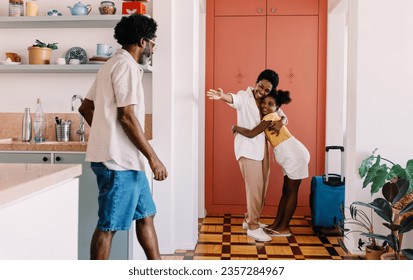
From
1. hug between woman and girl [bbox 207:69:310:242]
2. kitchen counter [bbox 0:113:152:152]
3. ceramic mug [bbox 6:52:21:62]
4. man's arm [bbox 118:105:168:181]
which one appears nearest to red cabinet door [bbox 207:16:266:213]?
hug between woman and girl [bbox 207:69:310:242]

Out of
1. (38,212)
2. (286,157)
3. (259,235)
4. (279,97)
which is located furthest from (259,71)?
(38,212)

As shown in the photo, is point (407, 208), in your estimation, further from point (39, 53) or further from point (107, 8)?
point (39, 53)

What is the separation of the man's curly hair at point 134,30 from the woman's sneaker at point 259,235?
201 centimetres

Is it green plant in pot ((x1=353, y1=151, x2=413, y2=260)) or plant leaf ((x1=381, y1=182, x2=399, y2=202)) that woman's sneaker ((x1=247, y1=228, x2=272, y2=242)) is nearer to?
green plant in pot ((x1=353, y1=151, x2=413, y2=260))

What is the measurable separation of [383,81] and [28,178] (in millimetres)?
2602

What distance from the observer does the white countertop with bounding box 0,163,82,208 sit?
1.09 meters

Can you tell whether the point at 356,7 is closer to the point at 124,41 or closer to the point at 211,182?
the point at 124,41

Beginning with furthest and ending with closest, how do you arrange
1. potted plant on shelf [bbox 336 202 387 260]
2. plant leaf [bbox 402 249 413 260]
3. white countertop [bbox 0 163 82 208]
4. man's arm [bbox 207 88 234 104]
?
man's arm [bbox 207 88 234 104]
potted plant on shelf [bbox 336 202 387 260]
plant leaf [bbox 402 249 413 260]
white countertop [bbox 0 163 82 208]

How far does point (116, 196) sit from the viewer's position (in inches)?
84.4

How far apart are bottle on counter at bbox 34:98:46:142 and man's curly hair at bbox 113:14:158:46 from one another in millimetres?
1410

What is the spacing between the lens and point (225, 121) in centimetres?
484

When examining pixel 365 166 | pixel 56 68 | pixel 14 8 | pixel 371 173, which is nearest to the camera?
pixel 371 173

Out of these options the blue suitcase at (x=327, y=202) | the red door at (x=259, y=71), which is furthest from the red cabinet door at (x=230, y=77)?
the blue suitcase at (x=327, y=202)

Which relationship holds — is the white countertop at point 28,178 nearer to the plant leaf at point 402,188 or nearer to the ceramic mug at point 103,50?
the plant leaf at point 402,188
